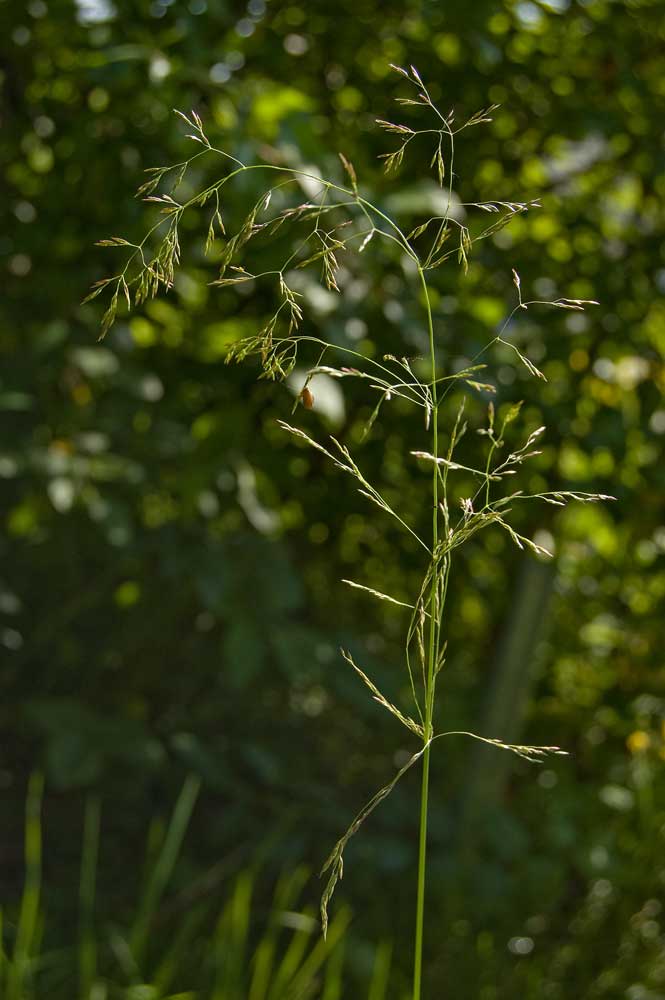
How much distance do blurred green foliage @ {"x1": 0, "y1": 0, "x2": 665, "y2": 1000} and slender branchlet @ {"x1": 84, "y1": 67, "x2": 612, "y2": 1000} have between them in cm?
7

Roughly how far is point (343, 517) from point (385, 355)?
53.6 inches

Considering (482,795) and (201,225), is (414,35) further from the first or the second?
(482,795)

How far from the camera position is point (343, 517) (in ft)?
6.84

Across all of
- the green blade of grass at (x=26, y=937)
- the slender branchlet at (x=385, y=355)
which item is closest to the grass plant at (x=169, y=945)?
the green blade of grass at (x=26, y=937)

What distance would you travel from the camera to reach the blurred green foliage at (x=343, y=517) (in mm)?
1710

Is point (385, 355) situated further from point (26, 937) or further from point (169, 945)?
point (169, 945)

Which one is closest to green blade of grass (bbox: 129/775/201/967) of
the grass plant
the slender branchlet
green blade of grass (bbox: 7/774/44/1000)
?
the grass plant

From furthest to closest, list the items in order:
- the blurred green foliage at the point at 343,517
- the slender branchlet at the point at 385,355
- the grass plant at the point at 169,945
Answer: the blurred green foliage at the point at 343,517 → the grass plant at the point at 169,945 → the slender branchlet at the point at 385,355

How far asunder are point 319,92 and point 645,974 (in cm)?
164

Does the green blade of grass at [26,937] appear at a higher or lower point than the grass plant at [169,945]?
higher

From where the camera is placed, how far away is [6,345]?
6.26ft

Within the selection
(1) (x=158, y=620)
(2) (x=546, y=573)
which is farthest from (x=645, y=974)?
(1) (x=158, y=620)

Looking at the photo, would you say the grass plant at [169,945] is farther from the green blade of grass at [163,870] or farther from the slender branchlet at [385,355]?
the slender branchlet at [385,355]

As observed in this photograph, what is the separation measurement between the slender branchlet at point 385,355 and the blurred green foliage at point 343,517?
72 mm
